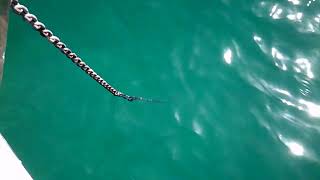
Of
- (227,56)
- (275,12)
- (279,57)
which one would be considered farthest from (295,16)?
(227,56)

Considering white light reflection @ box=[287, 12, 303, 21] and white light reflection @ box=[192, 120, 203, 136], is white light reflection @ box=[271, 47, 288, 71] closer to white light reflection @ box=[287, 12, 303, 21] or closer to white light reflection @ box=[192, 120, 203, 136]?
white light reflection @ box=[287, 12, 303, 21]

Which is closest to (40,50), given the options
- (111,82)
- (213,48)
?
(111,82)

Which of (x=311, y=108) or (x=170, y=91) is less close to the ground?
(x=311, y=108)

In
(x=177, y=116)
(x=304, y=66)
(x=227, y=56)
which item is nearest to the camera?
(x=177, y=116)

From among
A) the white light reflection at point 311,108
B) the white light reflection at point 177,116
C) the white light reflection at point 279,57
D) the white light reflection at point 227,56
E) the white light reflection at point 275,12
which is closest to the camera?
the white light reflection at point 311,108

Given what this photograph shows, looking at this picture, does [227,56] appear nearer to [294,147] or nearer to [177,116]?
[177,116]

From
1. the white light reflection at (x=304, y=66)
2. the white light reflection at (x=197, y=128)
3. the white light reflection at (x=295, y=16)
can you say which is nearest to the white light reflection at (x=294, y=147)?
the white light reflection at (x=304, y=66)

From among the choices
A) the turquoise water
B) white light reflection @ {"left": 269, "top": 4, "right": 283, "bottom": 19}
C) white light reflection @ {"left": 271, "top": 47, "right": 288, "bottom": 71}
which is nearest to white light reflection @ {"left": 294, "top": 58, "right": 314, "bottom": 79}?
the turquoise water

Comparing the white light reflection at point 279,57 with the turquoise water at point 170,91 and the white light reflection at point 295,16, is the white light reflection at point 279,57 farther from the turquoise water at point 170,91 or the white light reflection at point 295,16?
→ the white light reflection at point 295,16
